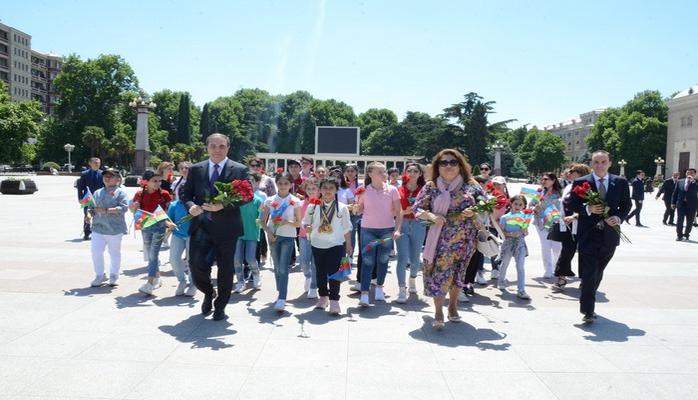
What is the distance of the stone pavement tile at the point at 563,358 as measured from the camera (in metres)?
4.26

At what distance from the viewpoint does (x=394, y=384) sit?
12.6 feet

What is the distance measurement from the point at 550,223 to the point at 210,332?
17.1 ft

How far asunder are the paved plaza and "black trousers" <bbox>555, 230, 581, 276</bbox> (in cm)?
34

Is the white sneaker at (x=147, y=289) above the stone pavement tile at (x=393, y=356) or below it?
above

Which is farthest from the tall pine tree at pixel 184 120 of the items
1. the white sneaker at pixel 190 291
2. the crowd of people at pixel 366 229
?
the white sneaker at pixel 190 291

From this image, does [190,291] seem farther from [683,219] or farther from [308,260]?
[683,219]

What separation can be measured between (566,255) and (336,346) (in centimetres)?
446

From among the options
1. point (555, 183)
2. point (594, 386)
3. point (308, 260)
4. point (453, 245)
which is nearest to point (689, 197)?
point (555, 183)

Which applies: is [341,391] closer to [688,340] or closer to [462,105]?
[688,340]

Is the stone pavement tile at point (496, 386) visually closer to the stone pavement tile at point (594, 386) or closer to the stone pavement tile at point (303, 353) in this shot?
the stone pavement tile at point (594, 386)

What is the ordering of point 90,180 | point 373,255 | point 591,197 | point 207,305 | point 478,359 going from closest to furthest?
point 478,359 < point 591,197 < point 207,305 < point 373,255 < point 90,180

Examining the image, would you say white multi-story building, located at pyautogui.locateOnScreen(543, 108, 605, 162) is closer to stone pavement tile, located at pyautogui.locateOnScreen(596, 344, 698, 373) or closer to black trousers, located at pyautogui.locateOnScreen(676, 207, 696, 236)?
black trousers, located at pyautogui.locateOnScreen(676, 207, 696, 236)

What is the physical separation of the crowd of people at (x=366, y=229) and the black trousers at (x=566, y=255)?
2 cm

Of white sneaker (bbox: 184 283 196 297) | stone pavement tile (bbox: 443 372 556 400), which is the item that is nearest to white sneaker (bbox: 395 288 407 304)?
stone pavement tile (bbox: 443 372 556 400)
